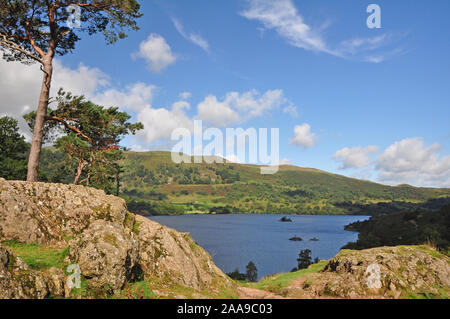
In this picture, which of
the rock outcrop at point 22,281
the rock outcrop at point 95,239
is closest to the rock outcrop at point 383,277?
the rock outcrop at point 95,239

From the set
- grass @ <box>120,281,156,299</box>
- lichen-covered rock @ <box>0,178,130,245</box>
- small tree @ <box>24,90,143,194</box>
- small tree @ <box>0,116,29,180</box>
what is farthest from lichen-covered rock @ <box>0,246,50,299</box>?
small tree @ <box>0,116,29,180</box>

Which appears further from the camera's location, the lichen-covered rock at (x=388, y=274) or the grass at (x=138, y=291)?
the lichen-covered rock at (x=388, y=274)

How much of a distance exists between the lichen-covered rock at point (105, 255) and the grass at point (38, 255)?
554 millimetres

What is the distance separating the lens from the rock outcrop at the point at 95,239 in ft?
29.1

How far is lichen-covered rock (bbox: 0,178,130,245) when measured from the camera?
1055 centimetres

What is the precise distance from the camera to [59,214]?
40.2 ft

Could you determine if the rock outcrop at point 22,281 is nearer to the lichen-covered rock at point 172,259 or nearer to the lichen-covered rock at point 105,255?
the lichen-covered rock at point 105,255

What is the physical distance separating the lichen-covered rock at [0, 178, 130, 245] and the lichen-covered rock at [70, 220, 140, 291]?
8.38 ft

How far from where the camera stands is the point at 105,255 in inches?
359

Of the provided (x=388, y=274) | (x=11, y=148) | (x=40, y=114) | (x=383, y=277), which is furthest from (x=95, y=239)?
(x=11, y=148)

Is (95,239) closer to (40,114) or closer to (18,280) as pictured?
(18,280)
